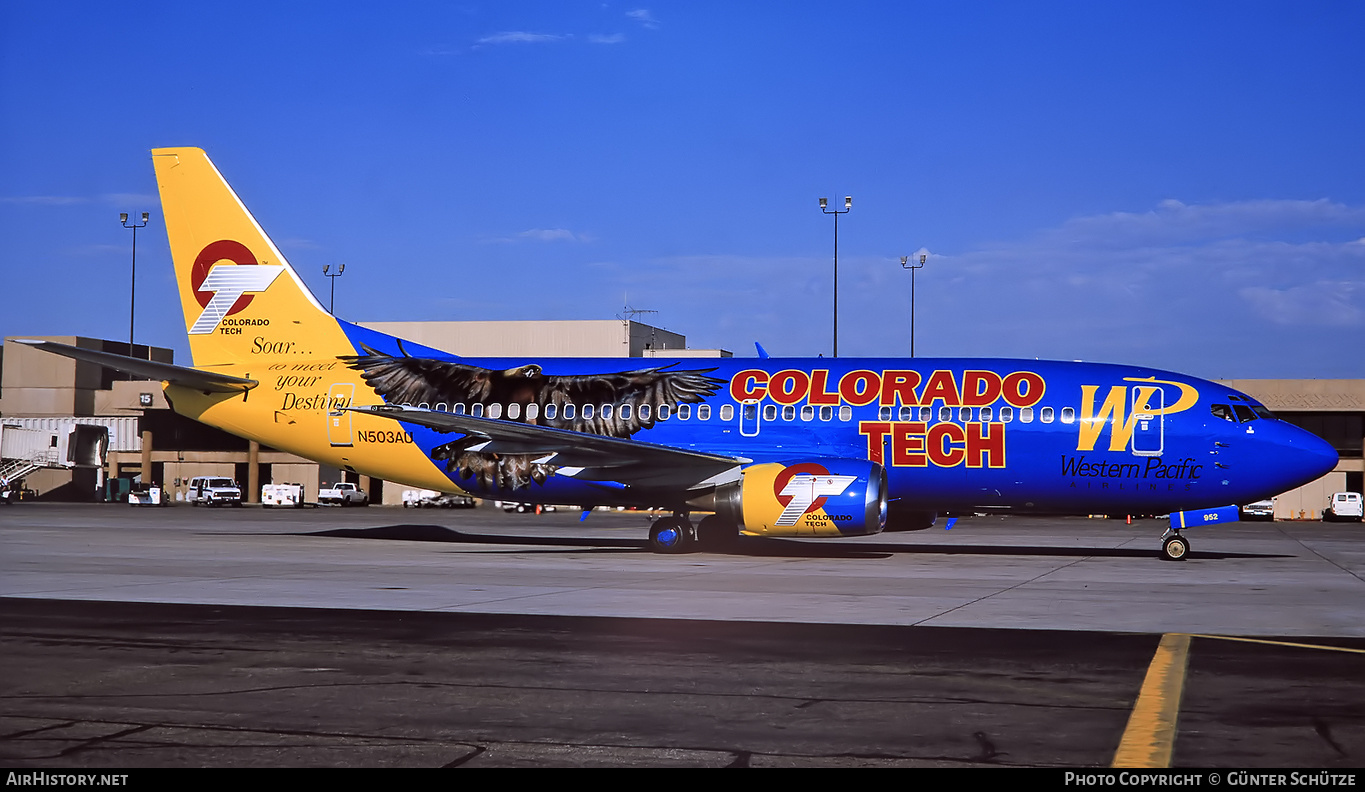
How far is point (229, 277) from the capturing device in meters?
33.5

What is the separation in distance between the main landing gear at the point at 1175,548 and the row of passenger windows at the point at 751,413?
3757mm

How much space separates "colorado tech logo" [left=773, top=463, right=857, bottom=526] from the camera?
2647 centimetres

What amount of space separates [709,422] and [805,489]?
415 centimetres

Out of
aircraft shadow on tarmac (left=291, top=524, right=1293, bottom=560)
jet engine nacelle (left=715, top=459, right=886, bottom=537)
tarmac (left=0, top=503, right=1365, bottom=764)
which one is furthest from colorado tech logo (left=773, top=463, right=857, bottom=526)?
aircraft shadow on tarmac (left=291, top=524, right=1293, bottom=560)

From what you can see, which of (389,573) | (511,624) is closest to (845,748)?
(511,624)

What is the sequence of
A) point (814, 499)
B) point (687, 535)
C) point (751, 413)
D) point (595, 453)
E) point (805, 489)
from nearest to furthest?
→ point (814, 499) → point (805, 489) → point (595, 453) → point (751, 413) → point (687, 535)

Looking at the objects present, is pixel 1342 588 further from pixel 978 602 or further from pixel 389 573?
pixel 389 573

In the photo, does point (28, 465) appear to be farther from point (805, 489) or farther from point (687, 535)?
point (805, 489)

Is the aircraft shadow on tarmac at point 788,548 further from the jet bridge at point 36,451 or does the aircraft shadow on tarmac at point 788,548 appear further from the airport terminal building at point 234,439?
the jet bridge at point 36,451

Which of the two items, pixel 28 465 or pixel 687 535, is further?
pixel 28 465

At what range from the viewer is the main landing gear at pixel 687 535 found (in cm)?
2994

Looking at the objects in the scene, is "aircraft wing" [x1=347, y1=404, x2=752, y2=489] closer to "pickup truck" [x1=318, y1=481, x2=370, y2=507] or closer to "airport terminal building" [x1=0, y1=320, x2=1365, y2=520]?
"pickup truck" [x1=318, y1=481, x2=370, y2=507]

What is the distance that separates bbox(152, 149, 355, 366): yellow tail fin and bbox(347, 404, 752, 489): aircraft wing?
592cm

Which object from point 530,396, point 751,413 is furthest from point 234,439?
point 751,413
